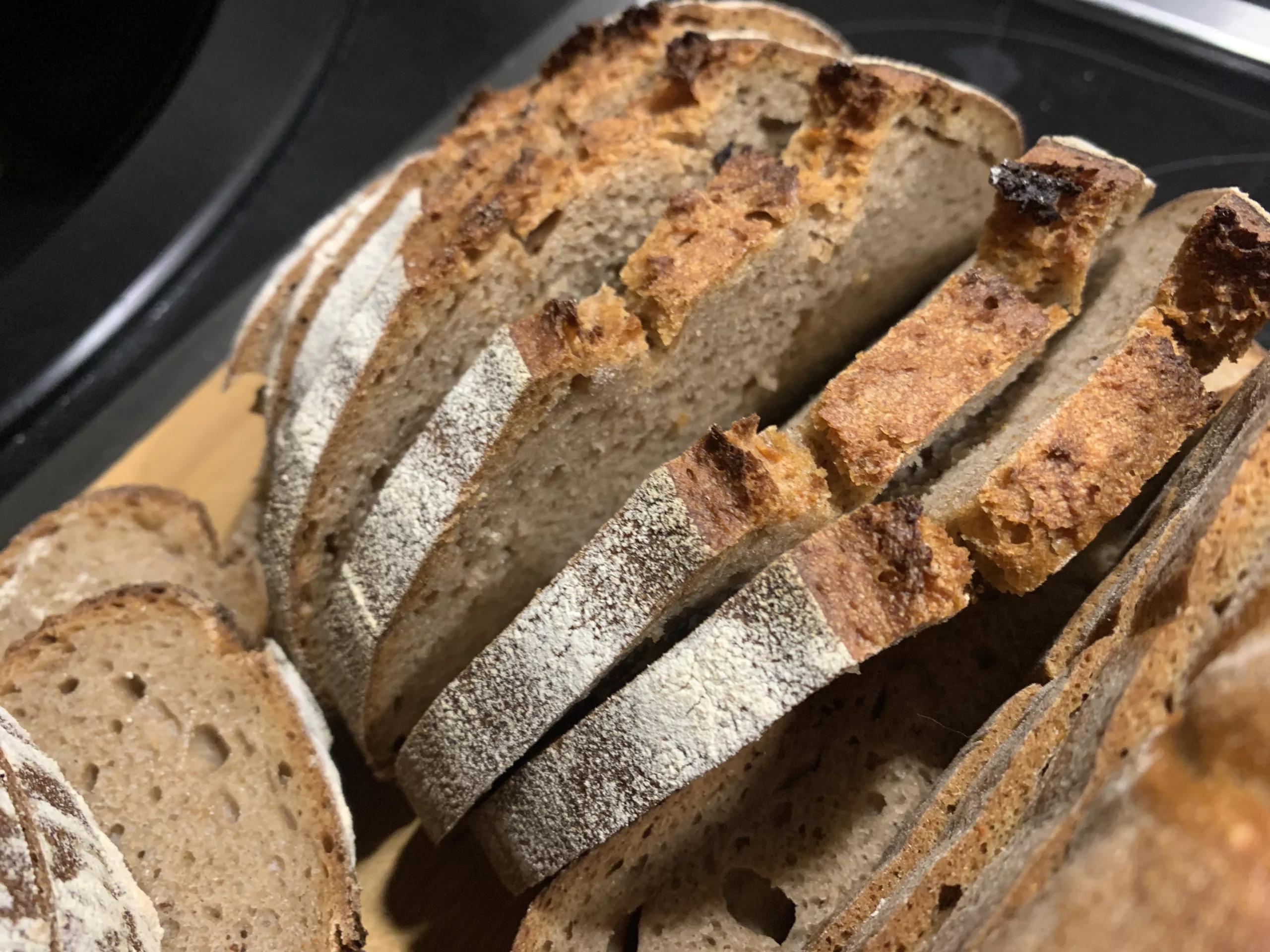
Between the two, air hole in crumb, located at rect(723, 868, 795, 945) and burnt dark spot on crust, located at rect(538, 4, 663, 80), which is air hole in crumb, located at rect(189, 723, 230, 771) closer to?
air hole in crumb, located at rect(723, 868, 795, 945)

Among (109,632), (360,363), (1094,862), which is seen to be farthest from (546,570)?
(1094,862)

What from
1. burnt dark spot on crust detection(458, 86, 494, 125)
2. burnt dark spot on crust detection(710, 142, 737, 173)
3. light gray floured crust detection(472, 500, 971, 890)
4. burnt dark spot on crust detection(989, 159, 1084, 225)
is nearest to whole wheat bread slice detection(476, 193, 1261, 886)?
light gray floured crust detection(472, 500, 971, 890)

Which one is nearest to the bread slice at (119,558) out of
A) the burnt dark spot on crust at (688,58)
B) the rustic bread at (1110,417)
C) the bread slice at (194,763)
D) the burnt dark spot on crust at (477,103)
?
the bread slice at (194,763)

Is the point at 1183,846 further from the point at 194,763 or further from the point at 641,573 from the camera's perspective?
the point at 194,763

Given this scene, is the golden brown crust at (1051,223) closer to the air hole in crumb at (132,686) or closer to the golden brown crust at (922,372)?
the golden brown crust at (922,372)

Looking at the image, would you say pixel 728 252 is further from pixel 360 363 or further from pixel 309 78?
pixel 309 78

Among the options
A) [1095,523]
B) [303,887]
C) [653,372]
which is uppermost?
[1095,523]
